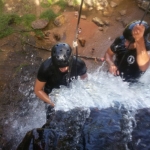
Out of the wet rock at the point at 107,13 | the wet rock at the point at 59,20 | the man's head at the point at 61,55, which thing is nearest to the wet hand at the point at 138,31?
the man's head at the point at 61,55

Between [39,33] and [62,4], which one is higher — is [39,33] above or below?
below

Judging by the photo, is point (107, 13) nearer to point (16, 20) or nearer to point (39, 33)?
point (39, 33)

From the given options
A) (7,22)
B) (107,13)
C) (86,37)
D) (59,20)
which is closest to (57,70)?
(86,37)

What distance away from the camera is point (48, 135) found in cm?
337

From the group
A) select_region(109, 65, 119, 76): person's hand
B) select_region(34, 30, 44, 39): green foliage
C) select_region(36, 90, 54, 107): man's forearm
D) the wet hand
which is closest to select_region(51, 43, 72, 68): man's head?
select_region(36, 90, 54, 107): man's forearm

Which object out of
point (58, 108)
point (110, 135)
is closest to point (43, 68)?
point (58, 108)

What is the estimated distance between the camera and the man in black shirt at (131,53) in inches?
166

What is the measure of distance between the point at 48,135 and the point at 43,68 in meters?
1.29

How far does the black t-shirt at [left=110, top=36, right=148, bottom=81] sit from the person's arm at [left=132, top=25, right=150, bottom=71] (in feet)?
0.42

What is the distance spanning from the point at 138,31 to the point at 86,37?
4.01 metres

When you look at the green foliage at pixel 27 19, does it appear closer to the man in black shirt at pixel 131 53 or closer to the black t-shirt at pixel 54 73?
the man in black shirt at pixel 131 53

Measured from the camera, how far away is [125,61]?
474 centimetres

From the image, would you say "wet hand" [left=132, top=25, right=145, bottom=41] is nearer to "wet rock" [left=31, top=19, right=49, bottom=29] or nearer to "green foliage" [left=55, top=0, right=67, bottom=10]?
"wet rock" [left=31, top=19, right=49, bottom=29]

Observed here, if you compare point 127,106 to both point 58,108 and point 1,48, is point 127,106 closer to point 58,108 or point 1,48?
point 58,108
